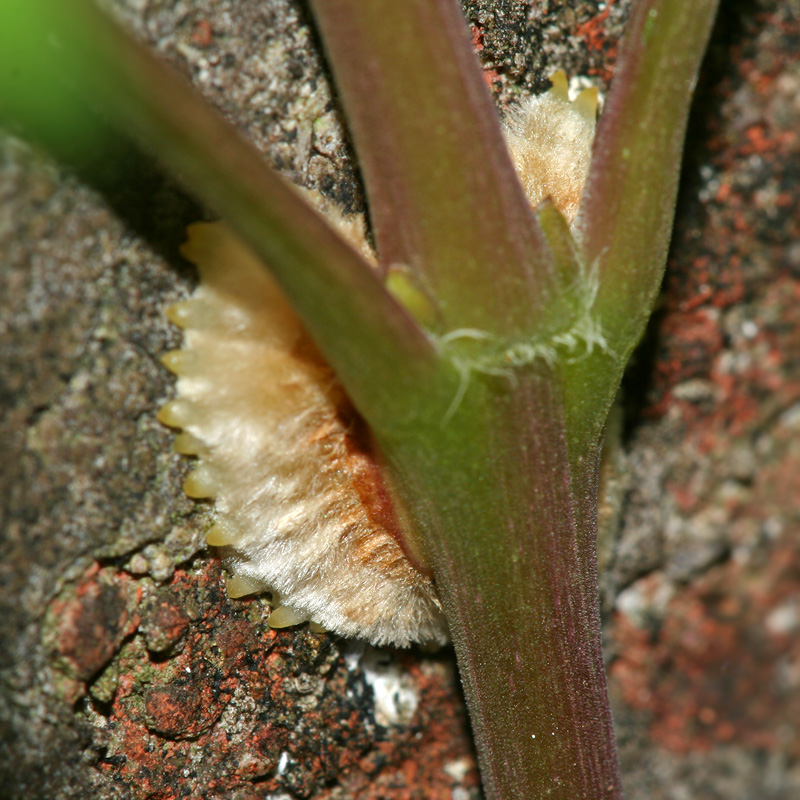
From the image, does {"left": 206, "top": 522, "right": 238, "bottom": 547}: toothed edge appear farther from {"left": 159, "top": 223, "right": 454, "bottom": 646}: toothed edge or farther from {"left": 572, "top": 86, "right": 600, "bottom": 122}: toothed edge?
{"left": 572, "top": 86, "right": 600, "bottom": 122}: toothed edge

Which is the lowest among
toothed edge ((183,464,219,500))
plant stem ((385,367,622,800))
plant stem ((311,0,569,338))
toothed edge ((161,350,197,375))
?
plant stem ((385,367,622,800))

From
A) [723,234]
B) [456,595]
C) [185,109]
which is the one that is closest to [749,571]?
[723,234]

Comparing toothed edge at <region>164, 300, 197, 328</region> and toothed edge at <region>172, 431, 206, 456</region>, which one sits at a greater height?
toothed edge at <region>164, 300, 197, 328</region>

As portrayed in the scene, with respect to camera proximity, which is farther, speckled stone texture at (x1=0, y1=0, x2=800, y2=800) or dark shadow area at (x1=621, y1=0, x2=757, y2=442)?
dark shadow area at (x1=621, y1=0, x2=757, y2=442)

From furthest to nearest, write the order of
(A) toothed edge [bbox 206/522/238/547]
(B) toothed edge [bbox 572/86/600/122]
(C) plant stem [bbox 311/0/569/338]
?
(B) toothed edge [bbox 572/86/600/122] → (A) toothed edge [bbox 206/522/238/547] → (C) plant stem [bbox 311/0/569/338]

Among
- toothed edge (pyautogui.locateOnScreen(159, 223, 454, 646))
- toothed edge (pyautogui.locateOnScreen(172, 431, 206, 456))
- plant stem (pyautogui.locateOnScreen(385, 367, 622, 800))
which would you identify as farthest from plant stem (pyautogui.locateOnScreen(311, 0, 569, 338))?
A: toothed edge (pyautogui.locateOnScreen(172, 431, 206, 456))

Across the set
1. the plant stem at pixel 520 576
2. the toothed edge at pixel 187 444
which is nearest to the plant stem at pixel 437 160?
the plant stem at pixel 520 576

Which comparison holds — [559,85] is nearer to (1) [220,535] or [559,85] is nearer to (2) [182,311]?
(2) [182,311]

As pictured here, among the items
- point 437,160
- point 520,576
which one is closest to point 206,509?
point 520,576

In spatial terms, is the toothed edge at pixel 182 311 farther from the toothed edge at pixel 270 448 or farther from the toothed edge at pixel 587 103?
the toothed edge at pixel 587 103
